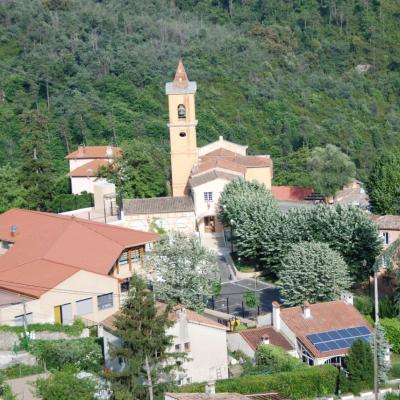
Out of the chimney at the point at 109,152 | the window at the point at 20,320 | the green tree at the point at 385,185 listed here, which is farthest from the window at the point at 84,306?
the chimney at the point at 109,152

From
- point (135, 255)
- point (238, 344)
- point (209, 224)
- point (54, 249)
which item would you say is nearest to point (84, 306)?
point (54, 249)

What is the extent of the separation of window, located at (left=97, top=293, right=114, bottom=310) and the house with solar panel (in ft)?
21.9

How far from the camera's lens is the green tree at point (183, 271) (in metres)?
37.2

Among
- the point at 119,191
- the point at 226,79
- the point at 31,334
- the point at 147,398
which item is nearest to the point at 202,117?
the point at 226,79

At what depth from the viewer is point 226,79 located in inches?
3669

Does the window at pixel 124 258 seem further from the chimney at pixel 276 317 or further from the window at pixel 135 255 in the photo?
the chimney at pixel 276 317

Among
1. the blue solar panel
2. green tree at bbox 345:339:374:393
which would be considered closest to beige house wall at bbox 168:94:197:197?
the blue solar panel

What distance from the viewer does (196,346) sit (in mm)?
32156

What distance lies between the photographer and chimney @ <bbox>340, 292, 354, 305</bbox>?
121ft

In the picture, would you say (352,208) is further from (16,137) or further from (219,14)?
(219,14)

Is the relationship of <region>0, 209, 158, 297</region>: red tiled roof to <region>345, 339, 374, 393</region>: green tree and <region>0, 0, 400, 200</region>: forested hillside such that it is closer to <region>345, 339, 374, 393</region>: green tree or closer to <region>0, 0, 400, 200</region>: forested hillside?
<region>345, 339, 374, 393</region>: green tree

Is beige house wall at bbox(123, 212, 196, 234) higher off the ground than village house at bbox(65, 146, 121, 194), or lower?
lower

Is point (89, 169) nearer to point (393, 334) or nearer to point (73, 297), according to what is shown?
point (73, 297)

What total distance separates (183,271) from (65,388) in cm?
1117
